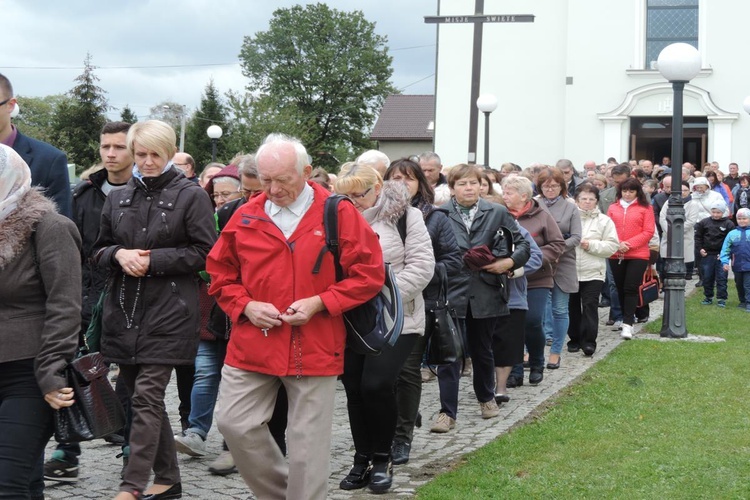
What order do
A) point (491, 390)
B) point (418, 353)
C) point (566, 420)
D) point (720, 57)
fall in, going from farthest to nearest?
point (720, 57) < point (491, 390) < point (566, 420) < point (418, 353)

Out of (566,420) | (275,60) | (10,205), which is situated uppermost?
(275,60)

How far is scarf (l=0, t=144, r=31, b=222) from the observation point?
454 centimetres

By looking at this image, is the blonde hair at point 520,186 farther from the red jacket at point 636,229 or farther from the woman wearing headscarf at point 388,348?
the woman wearing headscarf at point 388,348

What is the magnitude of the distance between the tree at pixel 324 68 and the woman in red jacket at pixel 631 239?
62650 millimetres

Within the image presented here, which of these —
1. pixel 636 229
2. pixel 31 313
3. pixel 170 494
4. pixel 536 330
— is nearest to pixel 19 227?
pixel 31 313

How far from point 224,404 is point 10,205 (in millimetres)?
1467

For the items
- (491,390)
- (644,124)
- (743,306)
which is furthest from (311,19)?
(491,390)

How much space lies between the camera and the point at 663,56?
13367mm

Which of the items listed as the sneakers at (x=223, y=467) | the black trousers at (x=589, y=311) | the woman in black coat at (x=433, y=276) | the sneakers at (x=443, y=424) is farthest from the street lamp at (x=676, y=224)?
the sneakers at (x=223, y=467)

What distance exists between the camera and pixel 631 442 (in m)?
7.64

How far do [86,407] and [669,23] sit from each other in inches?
1300

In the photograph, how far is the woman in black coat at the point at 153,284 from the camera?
5934mm

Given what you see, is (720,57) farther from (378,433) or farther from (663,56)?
(378,433)

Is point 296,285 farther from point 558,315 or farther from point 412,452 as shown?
point 558,315
